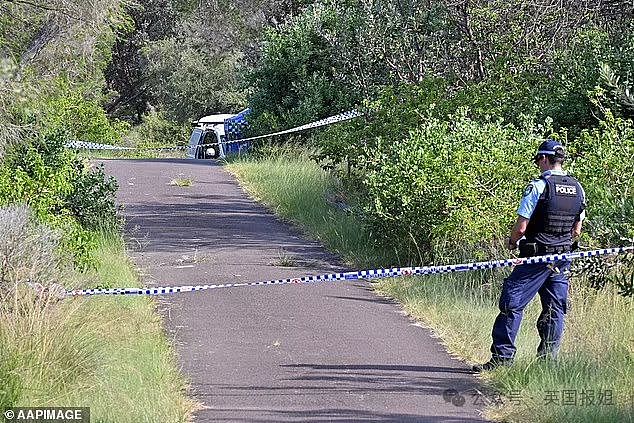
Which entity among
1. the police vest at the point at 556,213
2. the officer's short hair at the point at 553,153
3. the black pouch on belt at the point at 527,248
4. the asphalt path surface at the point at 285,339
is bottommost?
the asphalt path surface at the point at 285,339

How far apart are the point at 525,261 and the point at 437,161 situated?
4.41 metres

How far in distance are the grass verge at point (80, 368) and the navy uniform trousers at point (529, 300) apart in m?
2.43

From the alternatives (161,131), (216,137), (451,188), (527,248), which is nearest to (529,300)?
(527,248)

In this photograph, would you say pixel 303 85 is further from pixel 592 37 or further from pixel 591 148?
pixel 591 148

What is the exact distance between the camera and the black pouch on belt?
8.50 metres

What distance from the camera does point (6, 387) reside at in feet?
23.5

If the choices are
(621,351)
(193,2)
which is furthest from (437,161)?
(193,2)

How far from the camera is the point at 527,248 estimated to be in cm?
853

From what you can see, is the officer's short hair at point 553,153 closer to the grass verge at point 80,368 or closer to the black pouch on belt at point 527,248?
the black pouch on belt at point 527,248

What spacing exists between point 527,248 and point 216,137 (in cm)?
2990

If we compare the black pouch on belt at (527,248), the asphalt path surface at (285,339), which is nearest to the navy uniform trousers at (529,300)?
the black pouch on belt at (527,248)

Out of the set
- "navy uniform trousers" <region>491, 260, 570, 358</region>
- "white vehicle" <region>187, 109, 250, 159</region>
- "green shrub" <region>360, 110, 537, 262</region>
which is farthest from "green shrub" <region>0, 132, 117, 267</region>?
"white vehicle" <region>187, 109, 250, 159</region>

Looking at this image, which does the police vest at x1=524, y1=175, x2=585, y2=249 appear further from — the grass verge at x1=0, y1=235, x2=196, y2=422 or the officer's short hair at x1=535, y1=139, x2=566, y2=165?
the grass verge at x1=0, y1=235, x2=196, y2=422

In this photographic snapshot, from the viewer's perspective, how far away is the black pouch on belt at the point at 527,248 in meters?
8.50
